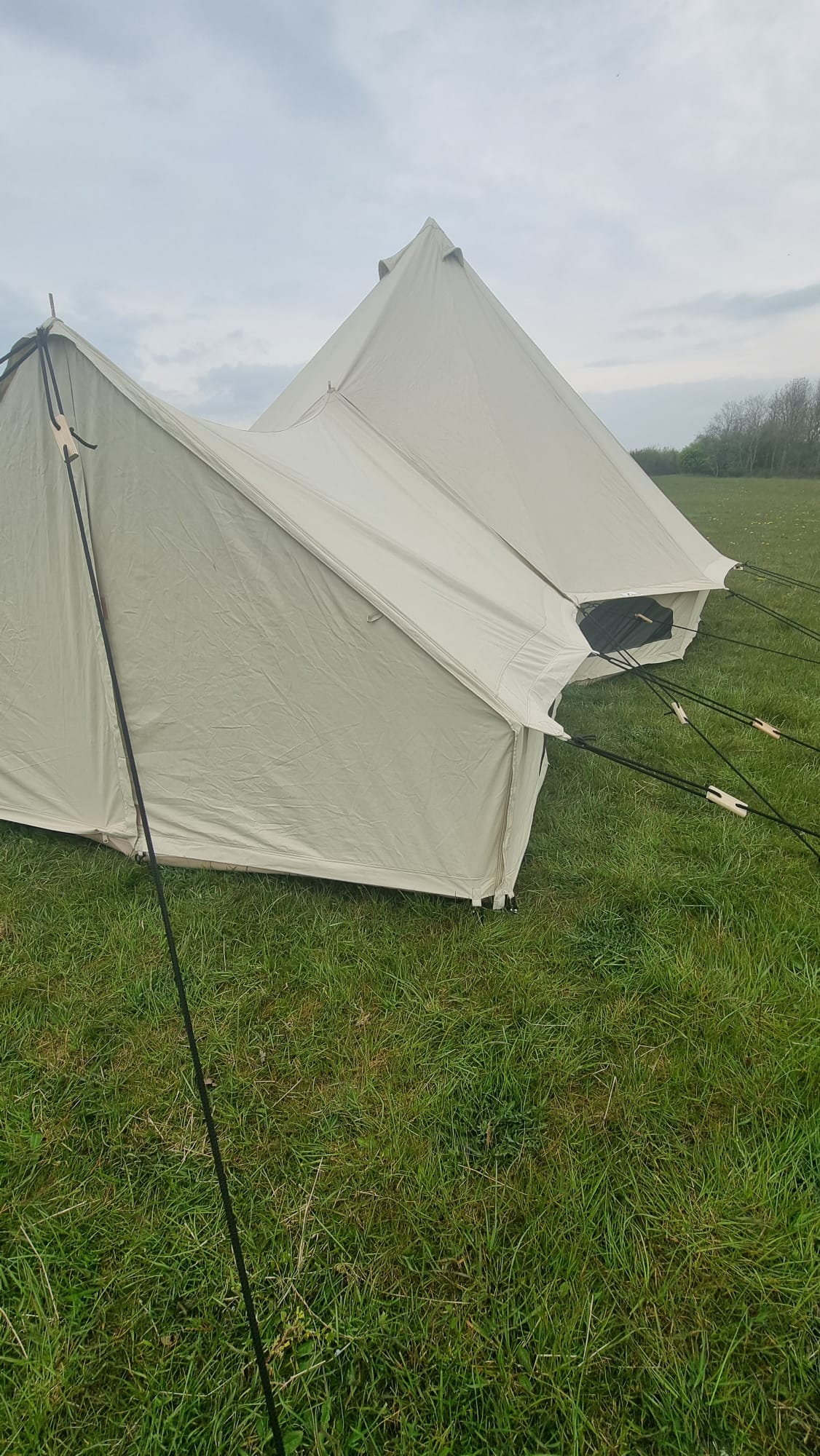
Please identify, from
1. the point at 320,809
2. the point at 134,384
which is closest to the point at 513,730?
the point at 320,809

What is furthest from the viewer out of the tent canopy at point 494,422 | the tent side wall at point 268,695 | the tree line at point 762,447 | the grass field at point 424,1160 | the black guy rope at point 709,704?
the tree line at point 762,447

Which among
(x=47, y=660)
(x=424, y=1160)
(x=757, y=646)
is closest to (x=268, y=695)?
(x=47, y=660)

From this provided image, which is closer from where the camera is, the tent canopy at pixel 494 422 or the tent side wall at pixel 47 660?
the tent side wall at pixel 47 660

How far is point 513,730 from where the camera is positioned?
198 cm

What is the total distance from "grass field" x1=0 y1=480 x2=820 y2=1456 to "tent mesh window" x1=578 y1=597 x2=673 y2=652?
2.46 metres

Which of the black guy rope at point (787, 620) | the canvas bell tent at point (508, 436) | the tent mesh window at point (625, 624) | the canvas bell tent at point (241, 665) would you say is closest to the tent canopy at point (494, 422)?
the canvas bell tent at point (508, 436)

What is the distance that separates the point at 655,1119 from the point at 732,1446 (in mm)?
566

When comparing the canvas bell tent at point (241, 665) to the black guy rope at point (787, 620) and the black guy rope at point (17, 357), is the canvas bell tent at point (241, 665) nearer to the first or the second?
the black guy rope at point (17, 357)

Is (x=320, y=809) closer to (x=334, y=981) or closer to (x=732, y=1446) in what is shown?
(x=334, y=981)

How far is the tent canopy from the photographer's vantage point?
3928 mm

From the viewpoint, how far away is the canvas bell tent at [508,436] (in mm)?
3934

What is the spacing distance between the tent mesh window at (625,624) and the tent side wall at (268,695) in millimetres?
2890

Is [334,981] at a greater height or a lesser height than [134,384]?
lesser

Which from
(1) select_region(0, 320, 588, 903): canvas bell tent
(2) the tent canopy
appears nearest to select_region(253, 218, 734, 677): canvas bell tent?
(2) the tent canopy
